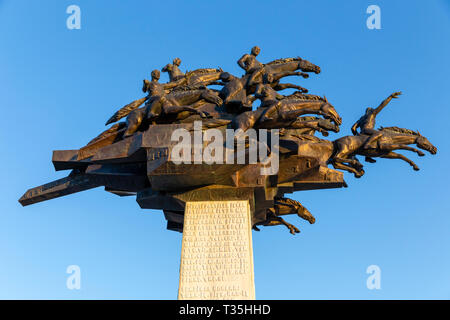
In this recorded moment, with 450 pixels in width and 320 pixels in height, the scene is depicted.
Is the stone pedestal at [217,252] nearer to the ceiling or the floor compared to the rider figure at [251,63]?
nearer to the floor

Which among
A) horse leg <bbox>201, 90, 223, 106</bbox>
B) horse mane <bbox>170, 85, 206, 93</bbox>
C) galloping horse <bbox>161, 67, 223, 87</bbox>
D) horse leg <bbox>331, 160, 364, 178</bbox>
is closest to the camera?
horse leg <bbox>331, 160, 364, 178</bbox>

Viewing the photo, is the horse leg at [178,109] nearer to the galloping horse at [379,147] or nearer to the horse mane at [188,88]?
the horse mane at [188,88]

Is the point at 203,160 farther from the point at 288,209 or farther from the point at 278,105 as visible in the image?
the point at 288,209

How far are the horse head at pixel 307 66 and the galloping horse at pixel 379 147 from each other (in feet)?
9.07

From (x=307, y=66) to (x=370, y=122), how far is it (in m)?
2.63

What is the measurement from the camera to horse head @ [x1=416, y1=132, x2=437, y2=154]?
15.4m

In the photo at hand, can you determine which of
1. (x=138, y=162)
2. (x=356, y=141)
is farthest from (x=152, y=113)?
(x=356, y=141)

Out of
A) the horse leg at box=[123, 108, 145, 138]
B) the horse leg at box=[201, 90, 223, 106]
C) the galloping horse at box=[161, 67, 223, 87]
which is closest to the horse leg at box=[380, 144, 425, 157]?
the horse leg at box=[201, 90, 223, 106]

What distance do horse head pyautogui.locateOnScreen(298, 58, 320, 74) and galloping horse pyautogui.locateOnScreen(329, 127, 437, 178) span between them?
9.07 feet

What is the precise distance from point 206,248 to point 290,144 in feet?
10.4

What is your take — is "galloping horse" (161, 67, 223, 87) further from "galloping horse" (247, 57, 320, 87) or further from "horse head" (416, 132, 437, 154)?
"horse head" (416, 132, 437, 154)

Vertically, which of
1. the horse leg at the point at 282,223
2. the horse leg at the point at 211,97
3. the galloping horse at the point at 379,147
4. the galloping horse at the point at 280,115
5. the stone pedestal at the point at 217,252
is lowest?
the stone pedestal at the point at 217,252

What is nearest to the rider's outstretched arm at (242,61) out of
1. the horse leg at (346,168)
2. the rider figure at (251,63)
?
the rider figure at (251,63)

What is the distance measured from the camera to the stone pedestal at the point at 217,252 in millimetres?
13375
